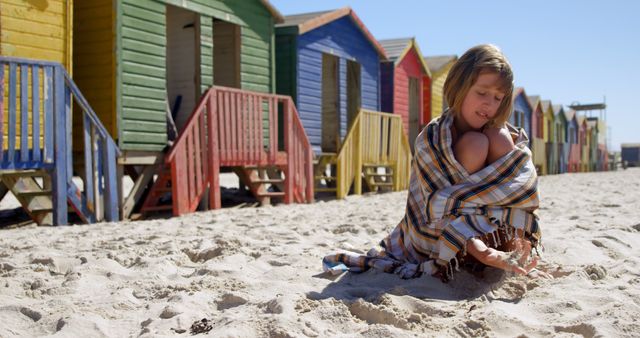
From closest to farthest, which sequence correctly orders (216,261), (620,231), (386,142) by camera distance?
(216,261)
(620,231)
(386,142)

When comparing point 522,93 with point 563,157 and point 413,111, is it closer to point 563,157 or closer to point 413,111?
point 563,157

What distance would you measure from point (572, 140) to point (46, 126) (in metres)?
34.2

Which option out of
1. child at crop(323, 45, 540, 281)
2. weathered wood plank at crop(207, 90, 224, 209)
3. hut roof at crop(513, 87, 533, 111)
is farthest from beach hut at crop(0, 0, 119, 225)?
hut roof at crop(513, 87, 533, 111)

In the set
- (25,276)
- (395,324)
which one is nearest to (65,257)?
(25,276)

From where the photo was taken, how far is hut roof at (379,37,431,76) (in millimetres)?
15359

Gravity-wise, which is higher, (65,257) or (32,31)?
(32,31)

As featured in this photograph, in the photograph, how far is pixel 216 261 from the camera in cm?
399

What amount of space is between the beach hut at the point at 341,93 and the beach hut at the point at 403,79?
61 cm

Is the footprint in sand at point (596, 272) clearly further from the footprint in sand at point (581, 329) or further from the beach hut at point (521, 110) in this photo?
the beach hut at point (521, 110)

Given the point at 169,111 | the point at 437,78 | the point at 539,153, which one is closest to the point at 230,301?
the point at 169,111

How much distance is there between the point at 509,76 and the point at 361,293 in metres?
1.25

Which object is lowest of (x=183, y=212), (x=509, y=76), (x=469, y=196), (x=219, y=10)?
(x=183, y=212)

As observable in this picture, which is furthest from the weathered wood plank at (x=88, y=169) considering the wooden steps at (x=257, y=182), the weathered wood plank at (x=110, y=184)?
the wooden steps at (x=257, y=182)

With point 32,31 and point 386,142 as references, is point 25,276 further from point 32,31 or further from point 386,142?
point 386,142
